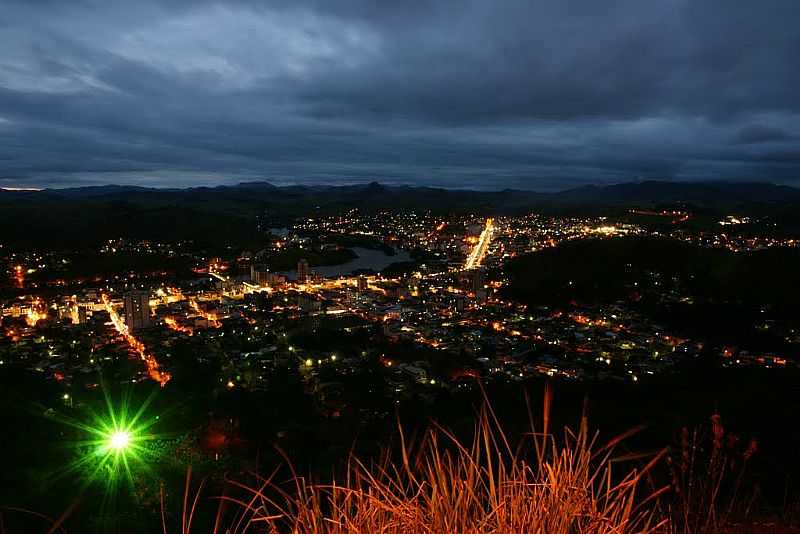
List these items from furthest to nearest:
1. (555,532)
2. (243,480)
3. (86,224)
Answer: (86,224), (243,480), (555,532)

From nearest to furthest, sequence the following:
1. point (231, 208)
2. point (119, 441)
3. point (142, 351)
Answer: point (119, 441) → point (142, 351) → point (231, 208)

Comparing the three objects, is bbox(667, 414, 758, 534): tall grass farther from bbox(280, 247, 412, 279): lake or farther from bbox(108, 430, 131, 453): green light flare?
bbox(280, 247, 412, 279): lake

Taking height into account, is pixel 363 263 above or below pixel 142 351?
above

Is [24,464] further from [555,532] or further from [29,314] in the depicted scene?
[29,314]

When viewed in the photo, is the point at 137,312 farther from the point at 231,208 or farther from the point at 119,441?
the point at 231,208

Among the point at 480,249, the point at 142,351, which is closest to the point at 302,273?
the point at 142,351

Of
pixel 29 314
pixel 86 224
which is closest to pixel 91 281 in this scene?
pixel 29 314

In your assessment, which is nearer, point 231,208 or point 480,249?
point 480,249
